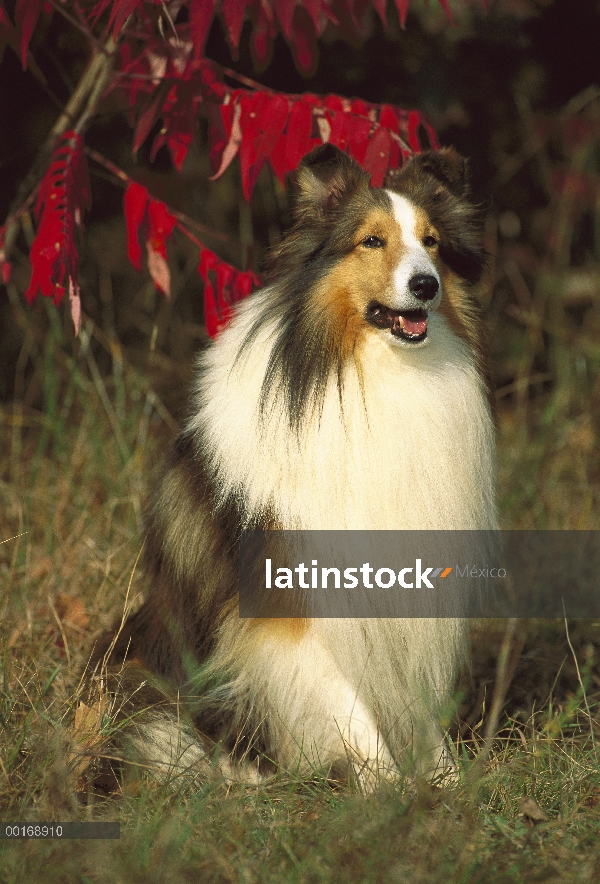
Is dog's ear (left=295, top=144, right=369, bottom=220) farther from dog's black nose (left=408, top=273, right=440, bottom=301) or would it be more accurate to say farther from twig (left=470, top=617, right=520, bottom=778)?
twig (left=470, top=617, right=520, bottom=778)

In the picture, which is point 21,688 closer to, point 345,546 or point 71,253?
Result: point 345,546

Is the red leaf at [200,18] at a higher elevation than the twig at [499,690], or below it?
higher

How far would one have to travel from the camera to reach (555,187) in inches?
280

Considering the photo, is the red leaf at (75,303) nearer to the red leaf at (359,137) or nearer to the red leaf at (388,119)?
the red leaf at (359,137)

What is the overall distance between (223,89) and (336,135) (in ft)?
1.54

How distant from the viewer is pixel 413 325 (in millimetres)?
3012

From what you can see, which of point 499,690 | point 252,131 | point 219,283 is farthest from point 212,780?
point 252,131

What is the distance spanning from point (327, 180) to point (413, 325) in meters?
0.58

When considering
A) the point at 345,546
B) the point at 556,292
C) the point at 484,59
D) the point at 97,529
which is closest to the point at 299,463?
the point at 345,546

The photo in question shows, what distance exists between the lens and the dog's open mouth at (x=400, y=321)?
300 cm

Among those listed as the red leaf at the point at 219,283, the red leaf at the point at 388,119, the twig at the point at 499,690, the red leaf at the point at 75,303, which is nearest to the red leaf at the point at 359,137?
the red leaf at the point at 388,119

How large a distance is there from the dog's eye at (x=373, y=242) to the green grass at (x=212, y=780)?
1.37 metres

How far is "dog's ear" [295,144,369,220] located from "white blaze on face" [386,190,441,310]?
14 cm

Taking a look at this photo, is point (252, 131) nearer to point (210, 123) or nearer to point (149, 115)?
point (210, 123)
